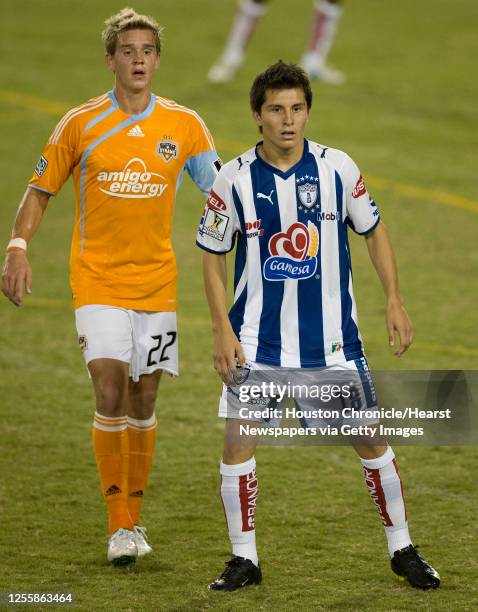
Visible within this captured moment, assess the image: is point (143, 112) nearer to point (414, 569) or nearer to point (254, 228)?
point (254, 228)

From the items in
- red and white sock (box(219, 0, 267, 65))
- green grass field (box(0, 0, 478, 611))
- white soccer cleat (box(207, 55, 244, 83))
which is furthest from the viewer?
white soccer cleat (box(207, 55, 244, 83))

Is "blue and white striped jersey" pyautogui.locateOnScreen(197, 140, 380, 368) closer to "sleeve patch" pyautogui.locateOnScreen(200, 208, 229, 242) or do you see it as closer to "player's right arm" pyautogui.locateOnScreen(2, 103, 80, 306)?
"sleeve patch" pyautogui.locateOnScreen(200, 208, 229, 242)

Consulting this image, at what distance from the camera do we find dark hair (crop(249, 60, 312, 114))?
5.07 m

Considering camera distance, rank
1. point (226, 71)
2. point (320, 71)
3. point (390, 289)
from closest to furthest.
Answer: point (390, 289)
point (320, 71)
point (226, 71)

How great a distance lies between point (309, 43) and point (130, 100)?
11.5 metres

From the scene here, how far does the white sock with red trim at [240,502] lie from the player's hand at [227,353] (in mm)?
411

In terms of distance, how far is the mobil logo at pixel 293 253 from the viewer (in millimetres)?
5109

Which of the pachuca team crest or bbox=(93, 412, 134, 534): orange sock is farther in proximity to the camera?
Result: bbox=(93, 412, 134, 534): orange sock

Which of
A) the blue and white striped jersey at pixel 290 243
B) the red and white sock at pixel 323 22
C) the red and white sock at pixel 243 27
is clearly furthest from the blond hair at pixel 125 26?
the red and white sock at pixel 243 27

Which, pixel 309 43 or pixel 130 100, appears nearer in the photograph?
pixel 130 100

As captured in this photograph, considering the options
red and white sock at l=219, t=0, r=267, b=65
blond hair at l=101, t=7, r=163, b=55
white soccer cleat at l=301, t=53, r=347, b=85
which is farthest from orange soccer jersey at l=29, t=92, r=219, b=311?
red and white sock at l=219, t=0, r=267, b=65

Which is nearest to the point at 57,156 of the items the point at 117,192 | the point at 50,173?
the point at 50,173

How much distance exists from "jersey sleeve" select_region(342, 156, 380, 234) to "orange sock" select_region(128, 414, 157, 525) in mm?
1504

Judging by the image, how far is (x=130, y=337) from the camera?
572cm
